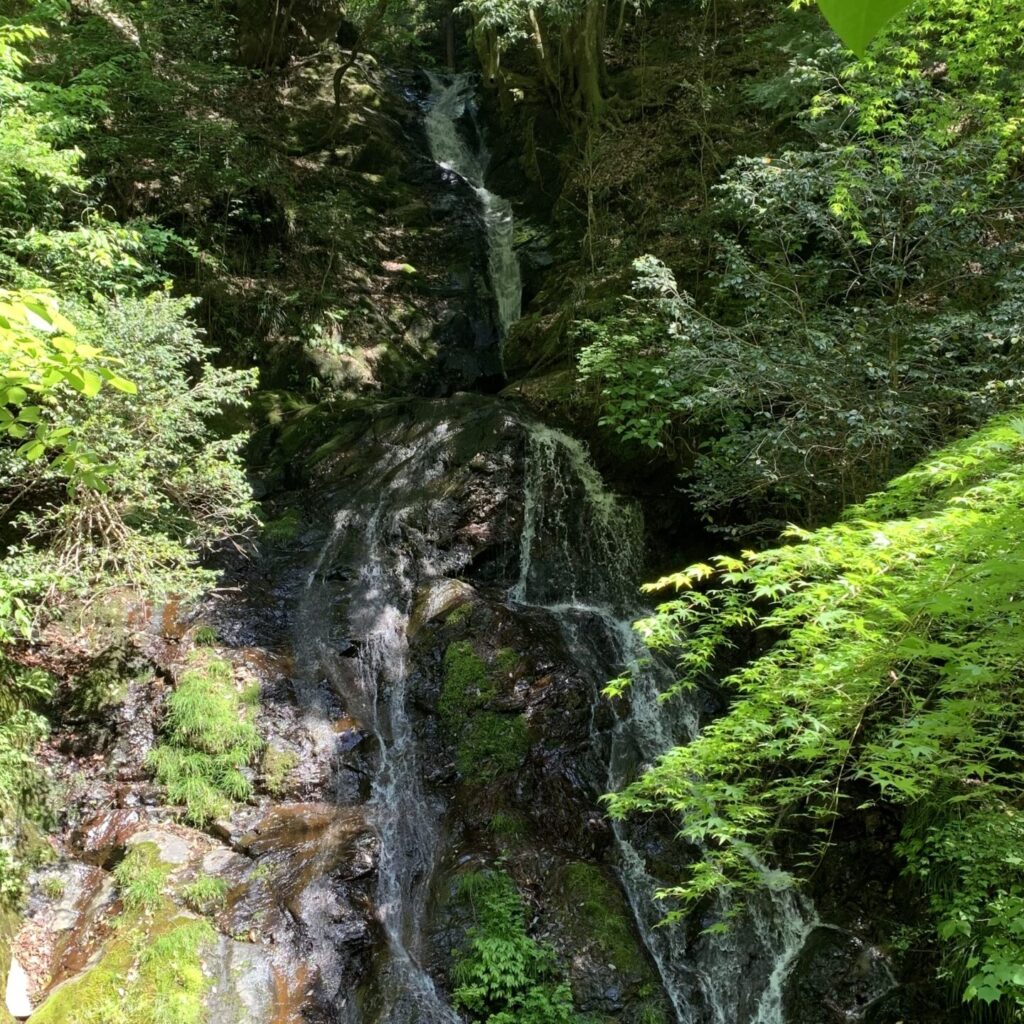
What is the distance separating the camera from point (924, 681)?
4.31 meters

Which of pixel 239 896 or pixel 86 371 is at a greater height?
pixel 86 371

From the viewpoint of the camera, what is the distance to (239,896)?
5484 millimetres

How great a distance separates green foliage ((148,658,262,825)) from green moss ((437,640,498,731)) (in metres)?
1.76

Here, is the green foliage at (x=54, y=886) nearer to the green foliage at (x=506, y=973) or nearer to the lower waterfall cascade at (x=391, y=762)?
the lower waterfall cascade at (x=391, y=762)

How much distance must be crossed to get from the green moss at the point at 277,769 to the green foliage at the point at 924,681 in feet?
11.9

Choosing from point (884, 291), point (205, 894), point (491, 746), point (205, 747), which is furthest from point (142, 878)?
point (884, 291)

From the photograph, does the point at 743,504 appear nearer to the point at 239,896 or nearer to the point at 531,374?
the point at 531,374

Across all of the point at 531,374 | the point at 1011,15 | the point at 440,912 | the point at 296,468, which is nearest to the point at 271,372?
the point at 296,468

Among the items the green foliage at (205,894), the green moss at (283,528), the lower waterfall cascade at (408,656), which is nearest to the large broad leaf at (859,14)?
the lower waterfall cascade at (408,656)

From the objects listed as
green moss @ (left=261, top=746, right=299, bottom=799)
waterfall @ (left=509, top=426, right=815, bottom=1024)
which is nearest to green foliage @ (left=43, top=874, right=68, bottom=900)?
green moss @ (left=261, top=746, right=299, bottom=799)

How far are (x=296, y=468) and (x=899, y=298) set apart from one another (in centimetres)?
798

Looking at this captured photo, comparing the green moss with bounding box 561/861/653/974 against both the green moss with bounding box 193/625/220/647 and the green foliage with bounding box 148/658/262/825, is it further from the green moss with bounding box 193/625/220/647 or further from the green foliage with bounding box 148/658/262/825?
the green moss with bounding box 193/625/220/647

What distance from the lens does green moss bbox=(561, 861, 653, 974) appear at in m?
5.25

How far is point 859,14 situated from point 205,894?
20.8ft
